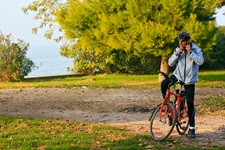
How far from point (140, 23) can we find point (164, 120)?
11.8 metres

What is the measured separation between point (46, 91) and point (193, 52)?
9.76 metres

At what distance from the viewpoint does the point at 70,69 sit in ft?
97.5

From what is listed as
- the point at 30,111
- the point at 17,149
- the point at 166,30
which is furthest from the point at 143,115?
the point at 166,30

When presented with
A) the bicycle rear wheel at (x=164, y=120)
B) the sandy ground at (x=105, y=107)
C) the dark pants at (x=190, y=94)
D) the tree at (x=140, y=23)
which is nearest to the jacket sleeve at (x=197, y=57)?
the dark pants at (x=190, y=94)

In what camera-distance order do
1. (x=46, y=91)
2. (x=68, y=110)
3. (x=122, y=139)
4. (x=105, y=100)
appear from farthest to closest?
(x=46, y=91)
(x=105, y=100)
(x=68, y=110)
(x=122, y=139)

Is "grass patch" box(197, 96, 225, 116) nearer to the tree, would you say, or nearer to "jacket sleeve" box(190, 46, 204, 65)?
"jacket sleeve" box(190, 46, 204, 65)

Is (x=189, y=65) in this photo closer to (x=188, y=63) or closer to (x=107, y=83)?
(x=188, y=63)

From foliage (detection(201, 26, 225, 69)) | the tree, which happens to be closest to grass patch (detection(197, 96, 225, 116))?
the tree

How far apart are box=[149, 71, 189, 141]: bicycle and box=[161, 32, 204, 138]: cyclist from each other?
4.6 inches

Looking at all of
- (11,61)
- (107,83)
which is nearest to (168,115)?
(107,83)

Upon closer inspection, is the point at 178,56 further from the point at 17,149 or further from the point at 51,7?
the point at 51,7

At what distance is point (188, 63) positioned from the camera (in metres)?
7.91

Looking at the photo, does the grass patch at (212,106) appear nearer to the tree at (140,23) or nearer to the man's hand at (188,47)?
the man's hand at (188,47)

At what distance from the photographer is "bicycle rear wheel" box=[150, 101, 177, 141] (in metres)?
7.80
